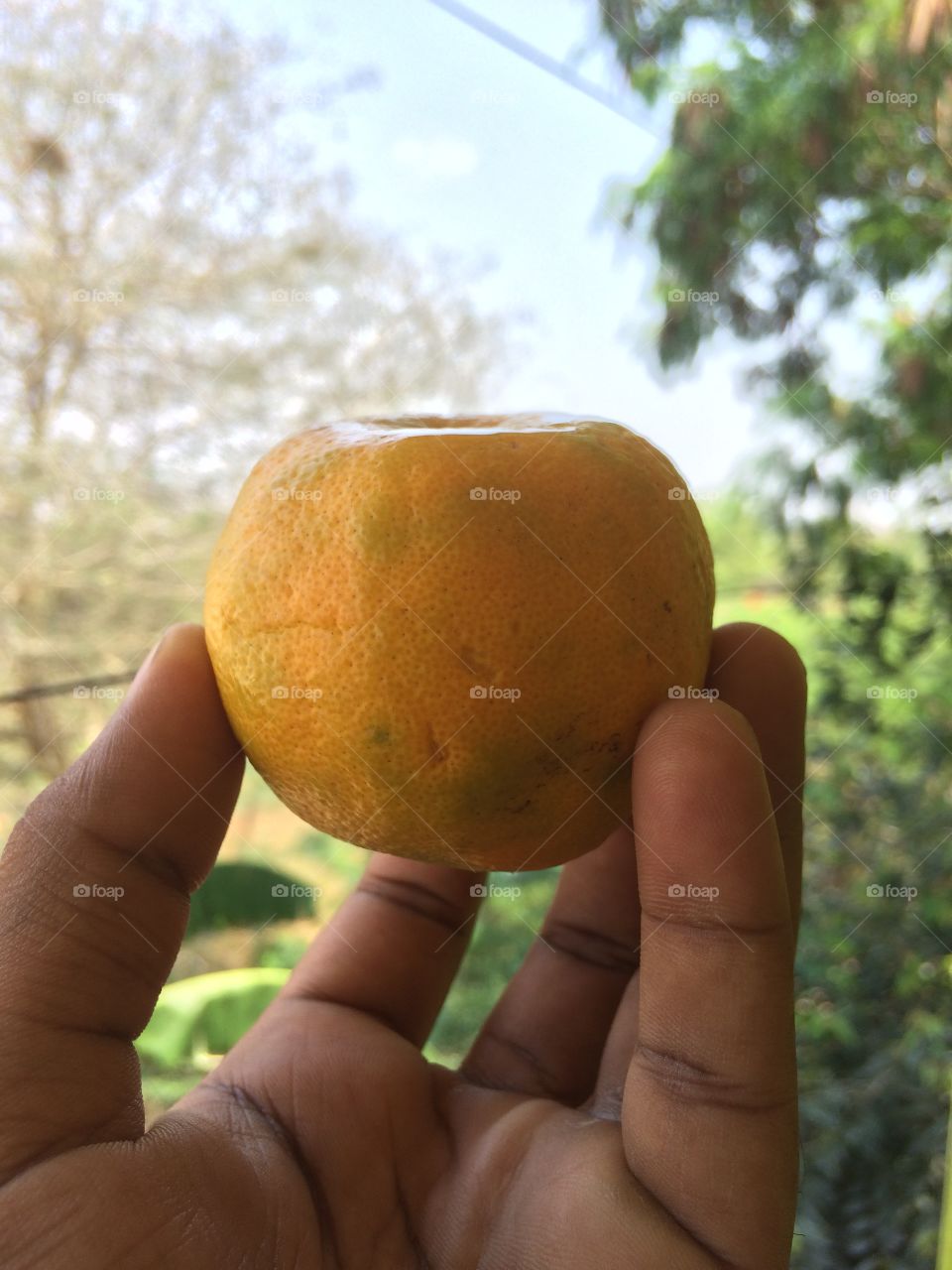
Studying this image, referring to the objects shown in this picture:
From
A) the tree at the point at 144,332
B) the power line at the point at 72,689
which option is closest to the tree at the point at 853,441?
the tree at the point at 144,332

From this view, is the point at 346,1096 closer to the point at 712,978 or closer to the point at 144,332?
the point at 712,978

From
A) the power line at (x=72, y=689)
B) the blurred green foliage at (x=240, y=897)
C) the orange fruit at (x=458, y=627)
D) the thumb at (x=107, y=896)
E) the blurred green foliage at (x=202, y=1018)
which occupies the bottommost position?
the blurred green foliage at (x=202, y=1018)

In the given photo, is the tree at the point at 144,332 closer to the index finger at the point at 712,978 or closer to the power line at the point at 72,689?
the power line at the point at 72,689

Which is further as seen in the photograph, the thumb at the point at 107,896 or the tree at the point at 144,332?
the tree at the point at 144,332

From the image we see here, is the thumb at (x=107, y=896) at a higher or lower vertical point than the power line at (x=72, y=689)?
higher

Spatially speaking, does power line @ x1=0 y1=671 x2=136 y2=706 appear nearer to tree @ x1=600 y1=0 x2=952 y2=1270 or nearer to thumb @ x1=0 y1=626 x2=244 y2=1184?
thumb @ x1=0 y1=626 x2=244 y2=1184

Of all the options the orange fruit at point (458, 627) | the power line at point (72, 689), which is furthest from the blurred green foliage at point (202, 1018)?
the orange fruit at point (458, 627)

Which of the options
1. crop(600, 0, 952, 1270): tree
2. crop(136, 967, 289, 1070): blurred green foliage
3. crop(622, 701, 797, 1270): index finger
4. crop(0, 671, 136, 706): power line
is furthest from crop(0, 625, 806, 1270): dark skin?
crop(600, 0, 952, 1270): tree

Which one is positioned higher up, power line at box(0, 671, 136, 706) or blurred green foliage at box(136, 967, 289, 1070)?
power line at box(0, 671, 136, 706)
